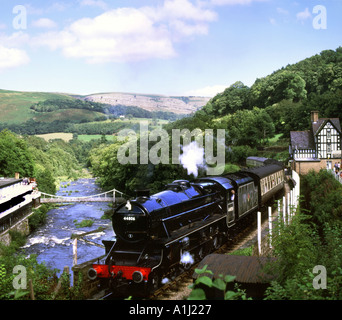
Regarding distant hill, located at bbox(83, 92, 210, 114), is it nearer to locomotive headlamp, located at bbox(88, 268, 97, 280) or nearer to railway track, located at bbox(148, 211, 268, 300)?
railway track, located at bbox(148, 211, 268, 300)

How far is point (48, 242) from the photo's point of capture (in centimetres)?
3400

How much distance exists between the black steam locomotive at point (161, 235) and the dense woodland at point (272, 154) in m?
4.51

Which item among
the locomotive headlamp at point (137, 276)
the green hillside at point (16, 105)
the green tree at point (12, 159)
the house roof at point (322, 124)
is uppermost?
the green hillside at point (16, 105)

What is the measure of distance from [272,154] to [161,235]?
1637 inches

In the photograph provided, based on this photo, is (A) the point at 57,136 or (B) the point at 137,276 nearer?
(B) the point at 137,276

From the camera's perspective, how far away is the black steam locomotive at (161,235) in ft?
41.8

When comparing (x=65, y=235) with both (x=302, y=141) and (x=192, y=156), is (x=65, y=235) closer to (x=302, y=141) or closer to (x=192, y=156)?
(x=192, y=156)

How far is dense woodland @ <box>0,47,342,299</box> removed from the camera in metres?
8.62

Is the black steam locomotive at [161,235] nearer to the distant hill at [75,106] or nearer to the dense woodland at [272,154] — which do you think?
the dense woodland at [272,154]

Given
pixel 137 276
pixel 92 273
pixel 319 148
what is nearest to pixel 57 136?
pixel 319 148

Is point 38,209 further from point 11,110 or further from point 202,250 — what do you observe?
point 11,110

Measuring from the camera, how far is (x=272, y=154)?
172ft

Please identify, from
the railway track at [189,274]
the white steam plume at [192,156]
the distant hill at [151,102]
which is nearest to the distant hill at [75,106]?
the distant hill at [151,102]

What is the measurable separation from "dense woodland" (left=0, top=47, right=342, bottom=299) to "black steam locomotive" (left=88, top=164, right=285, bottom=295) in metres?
4.51
